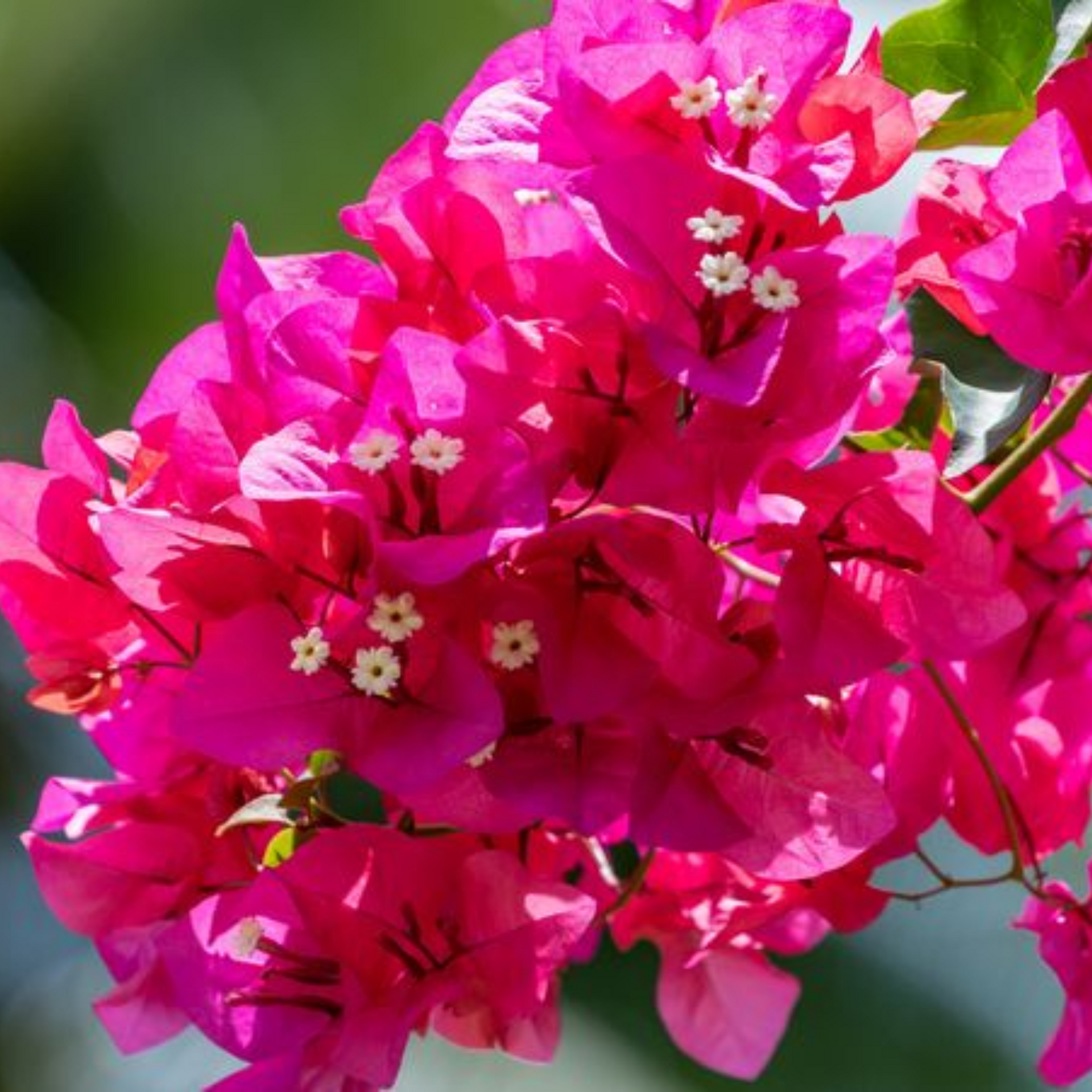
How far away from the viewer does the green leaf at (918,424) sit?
1.09 metres

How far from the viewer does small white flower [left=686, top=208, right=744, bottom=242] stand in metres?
0.85

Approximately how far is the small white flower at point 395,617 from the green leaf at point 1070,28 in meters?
0.45

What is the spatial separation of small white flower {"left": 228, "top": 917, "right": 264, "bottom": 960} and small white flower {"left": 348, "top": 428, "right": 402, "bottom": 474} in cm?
23

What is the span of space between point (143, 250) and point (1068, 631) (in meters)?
3.03

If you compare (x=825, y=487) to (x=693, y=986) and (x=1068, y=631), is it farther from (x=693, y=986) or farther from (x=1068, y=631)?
(x=693, y=986)

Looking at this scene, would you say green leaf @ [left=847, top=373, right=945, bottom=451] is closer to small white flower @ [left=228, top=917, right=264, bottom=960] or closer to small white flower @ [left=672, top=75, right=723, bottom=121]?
small white flower @ [left=672, top=75, right=723, bottom=121]

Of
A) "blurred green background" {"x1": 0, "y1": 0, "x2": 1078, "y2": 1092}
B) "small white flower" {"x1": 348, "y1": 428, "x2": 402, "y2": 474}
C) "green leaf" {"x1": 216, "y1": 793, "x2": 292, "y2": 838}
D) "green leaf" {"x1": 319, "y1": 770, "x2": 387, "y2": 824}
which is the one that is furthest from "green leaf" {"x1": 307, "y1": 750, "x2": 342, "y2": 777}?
"blurred green background" {"x1": 0, "y1": 0, "x2": 1078, "y2": 1092}

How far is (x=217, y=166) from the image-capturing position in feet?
13.4

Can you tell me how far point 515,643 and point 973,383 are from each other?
0.26 m

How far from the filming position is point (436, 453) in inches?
33.4

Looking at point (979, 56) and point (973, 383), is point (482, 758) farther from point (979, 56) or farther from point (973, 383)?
point (979, 56)

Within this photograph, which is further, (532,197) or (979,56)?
(979,56)

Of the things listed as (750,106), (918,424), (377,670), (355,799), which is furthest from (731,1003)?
(355,799)

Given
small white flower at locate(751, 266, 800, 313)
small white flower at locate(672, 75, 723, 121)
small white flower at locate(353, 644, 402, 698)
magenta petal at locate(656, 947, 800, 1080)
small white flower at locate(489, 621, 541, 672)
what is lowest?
magenta petal at locate(656, 947, 800, 1080)
